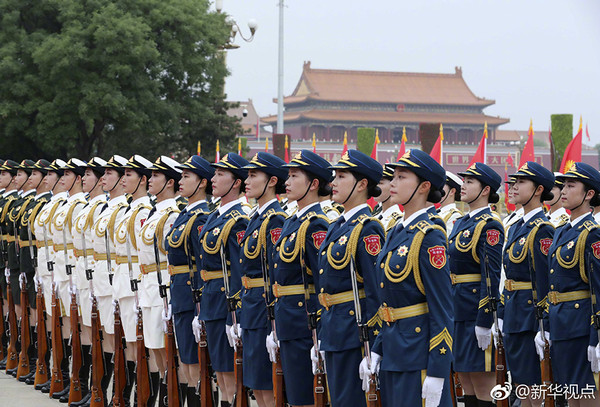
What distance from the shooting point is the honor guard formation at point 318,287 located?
456cm

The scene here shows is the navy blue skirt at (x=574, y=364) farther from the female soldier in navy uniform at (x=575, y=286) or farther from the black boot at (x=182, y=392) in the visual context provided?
the black boot at (x=182, y=392)

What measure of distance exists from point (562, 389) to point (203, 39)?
19080mm

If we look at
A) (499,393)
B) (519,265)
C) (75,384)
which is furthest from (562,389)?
(75,384)

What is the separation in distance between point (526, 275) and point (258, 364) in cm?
194

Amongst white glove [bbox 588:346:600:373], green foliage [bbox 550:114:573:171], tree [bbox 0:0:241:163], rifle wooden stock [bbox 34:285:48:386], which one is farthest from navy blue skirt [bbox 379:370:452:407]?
green foliage [bbox 550:114:573:171]

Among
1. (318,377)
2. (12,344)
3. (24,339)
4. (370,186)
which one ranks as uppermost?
(370,186)

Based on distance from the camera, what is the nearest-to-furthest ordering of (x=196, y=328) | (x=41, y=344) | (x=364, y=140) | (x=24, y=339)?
(x=196, y=328)
(x=41, y=344)
(x=24, y=339)
(x=364, y=140)

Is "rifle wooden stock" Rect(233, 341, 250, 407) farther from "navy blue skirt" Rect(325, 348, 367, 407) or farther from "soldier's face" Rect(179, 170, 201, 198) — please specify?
"soldier's face" Rect(179, 170, 201, 198)

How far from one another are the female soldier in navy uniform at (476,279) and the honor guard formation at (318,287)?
0.04 ft

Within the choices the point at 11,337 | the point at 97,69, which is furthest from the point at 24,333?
the point at 97,69

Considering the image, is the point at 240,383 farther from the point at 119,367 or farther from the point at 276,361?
the point at 119,367

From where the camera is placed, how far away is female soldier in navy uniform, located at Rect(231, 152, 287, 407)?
5590mm

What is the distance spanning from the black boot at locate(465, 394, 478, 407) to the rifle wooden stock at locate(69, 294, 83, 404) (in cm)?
325

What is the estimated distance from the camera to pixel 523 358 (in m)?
6.16
